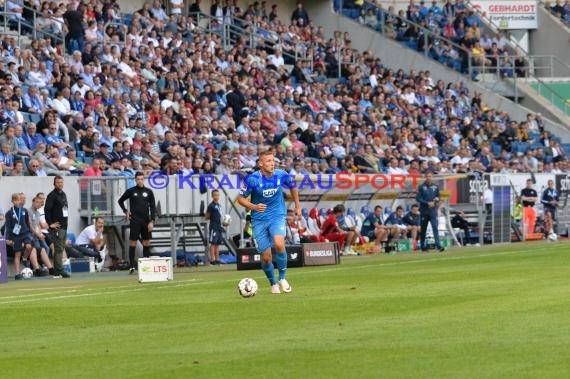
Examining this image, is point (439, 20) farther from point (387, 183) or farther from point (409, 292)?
point (409, 292)

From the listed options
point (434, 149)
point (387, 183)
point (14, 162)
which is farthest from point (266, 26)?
point (14, 162)

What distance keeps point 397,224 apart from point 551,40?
80.5 feet

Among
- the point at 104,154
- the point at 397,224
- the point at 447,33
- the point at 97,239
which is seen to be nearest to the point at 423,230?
the point at 397,224

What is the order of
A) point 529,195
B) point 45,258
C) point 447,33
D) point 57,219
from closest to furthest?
point 57,219, point 45,258, point 529,195, point 447,33

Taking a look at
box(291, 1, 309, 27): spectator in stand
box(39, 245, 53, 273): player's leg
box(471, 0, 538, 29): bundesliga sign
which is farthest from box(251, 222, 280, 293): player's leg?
box(471, 0, 538, 29): bundesliga sign

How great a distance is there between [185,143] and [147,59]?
4.68 m

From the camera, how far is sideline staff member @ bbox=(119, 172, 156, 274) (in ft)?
95.6

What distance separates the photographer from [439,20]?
57.7 m

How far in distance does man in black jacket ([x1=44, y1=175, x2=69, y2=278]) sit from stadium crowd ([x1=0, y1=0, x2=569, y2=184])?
1665mm

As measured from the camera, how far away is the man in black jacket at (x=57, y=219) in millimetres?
28272

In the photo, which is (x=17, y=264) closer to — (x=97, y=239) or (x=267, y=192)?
(x=97, y=239)

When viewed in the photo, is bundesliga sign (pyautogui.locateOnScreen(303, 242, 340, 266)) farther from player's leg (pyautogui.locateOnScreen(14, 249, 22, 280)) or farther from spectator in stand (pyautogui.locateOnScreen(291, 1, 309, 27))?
spectator in stand (pyautogui.locateOnScreen(291, 1, 309, 27))

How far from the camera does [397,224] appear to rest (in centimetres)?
3891

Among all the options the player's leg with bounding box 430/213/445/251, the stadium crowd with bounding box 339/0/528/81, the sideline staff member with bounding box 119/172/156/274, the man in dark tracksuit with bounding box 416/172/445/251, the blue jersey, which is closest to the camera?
the blue jersey
